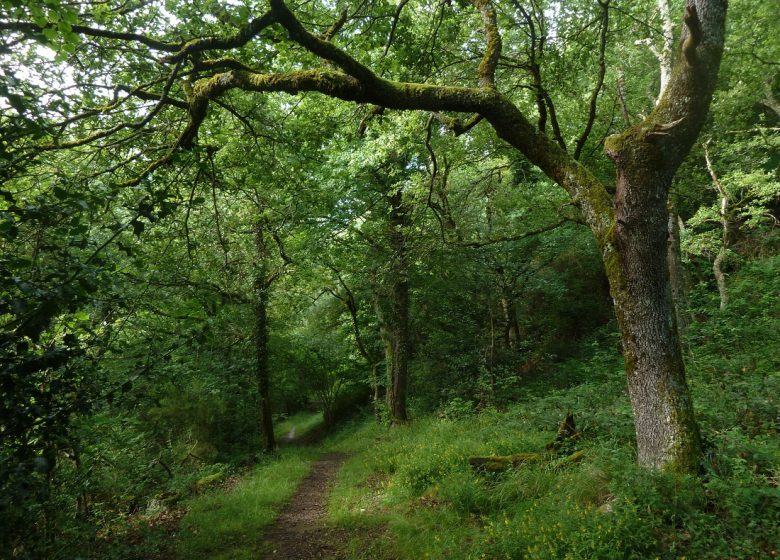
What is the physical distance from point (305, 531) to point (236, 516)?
62.4 inches

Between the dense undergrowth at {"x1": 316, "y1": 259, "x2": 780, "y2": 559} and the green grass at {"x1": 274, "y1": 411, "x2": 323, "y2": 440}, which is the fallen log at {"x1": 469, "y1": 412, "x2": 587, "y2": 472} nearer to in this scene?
the dense undergrowth at {"x1": 316, "y1": 259, "x2": 780, "y2": 559}

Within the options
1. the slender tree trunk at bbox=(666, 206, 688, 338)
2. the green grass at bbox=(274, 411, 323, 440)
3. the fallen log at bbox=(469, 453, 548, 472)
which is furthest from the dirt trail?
the green grass at bbox=(274, 411, 323, 440)

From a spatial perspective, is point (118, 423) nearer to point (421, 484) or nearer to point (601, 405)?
point (421, 484)

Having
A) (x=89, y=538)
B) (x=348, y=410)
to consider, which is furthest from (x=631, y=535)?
(x=348, y=410)

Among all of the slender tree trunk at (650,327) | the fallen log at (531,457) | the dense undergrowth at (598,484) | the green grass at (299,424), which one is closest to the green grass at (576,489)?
the dense undergrowth at (598,484)

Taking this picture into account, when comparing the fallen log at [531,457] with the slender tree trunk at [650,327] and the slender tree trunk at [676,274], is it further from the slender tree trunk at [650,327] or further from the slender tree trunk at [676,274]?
the slender tree trunk at [676,274]

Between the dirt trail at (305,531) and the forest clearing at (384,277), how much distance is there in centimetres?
7

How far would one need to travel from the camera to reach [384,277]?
10.2 m

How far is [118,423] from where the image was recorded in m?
5.88

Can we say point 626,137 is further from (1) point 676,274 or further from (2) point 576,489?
(1) point 676,274

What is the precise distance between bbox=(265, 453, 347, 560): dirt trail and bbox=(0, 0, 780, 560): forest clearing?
0.24ft

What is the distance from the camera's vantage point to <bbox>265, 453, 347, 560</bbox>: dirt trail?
6016 millimetres

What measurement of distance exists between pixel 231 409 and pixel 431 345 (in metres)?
7.59

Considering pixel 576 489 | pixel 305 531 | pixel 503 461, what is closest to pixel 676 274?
pixel 503 461
